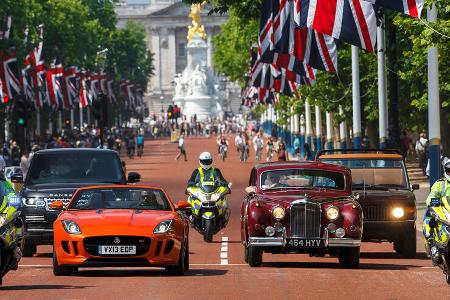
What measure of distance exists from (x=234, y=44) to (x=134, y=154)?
9855mm

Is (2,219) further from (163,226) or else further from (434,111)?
(434,111)

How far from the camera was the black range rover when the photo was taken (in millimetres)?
27734

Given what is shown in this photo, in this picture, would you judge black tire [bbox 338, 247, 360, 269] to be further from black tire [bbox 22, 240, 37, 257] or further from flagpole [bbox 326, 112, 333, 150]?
flagpole [bbox 326, 112, 333, 150]

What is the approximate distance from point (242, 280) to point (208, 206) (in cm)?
1056

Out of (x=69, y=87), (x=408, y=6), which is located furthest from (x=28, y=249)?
(x=69, y=87)

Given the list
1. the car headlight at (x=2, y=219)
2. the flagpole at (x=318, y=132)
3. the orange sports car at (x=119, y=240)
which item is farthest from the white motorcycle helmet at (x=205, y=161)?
the flagpole at (x=318, y=132)

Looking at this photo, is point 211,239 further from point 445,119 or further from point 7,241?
point 445,119

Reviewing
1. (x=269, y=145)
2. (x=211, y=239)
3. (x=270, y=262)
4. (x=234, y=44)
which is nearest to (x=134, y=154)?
(x=234, y=44)

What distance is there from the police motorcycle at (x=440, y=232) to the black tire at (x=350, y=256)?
9.03ft

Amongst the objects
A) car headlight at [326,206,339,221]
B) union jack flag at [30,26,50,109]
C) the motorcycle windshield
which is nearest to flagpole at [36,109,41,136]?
union jack flag at [30,26,50,109]

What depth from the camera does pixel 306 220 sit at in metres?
23.7

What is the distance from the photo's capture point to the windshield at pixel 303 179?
2489 centimetres

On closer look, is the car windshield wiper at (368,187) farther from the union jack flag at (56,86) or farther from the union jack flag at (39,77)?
the union jack flag at (56,86)

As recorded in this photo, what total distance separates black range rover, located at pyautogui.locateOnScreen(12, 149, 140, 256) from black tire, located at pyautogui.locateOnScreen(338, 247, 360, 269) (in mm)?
5349
